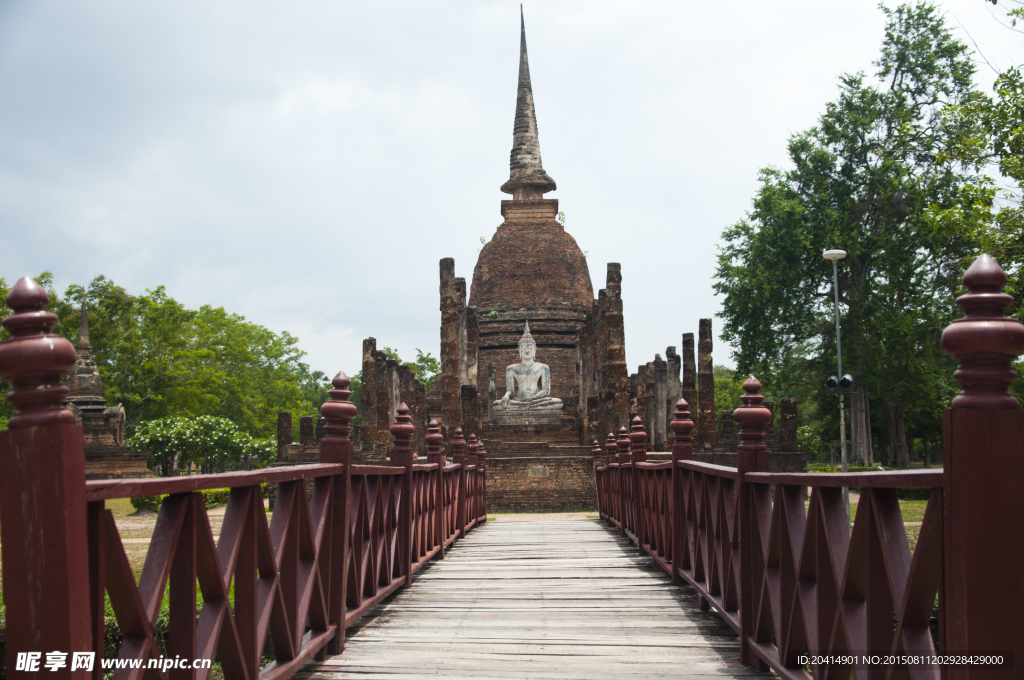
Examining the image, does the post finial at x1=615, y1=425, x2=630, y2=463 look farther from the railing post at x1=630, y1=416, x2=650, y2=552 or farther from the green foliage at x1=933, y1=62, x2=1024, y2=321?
the green foliage at x1=933, y1=62, x2=1024, y2=321

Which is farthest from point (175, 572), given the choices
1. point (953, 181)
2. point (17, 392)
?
point (953, 181)

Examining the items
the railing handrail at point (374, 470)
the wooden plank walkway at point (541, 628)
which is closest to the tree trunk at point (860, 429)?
the wooden plank walkway at point (541, 628)

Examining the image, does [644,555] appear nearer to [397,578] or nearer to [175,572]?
[397,578]

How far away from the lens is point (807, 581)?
2.99 metres

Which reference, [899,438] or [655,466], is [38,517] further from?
[899,438]

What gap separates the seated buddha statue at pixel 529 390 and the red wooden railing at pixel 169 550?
1997 centimetres

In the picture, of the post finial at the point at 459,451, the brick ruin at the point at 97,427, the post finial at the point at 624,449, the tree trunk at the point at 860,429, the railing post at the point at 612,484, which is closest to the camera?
the post finial at the point at 624,449

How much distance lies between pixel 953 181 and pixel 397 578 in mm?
24522

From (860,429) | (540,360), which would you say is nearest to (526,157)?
(540,360)

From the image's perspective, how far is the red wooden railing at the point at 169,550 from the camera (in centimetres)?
181

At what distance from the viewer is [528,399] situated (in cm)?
2456

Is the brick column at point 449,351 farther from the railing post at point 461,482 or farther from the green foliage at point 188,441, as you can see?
the railing post at point 461,482

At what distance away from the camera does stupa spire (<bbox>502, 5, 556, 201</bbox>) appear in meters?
33.1

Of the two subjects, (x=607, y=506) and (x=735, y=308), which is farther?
(x=735, y=308)
